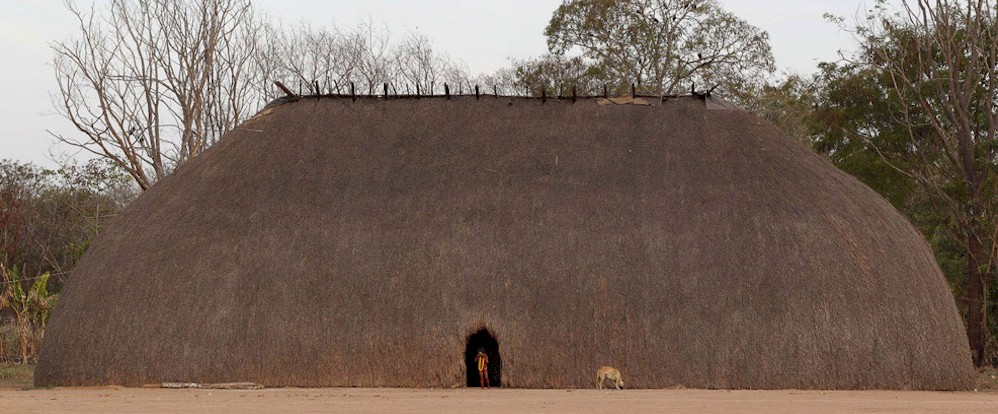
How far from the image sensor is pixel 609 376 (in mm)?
15617

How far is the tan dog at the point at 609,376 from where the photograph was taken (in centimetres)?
1560

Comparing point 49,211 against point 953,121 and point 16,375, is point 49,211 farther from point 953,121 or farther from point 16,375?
point 953,121

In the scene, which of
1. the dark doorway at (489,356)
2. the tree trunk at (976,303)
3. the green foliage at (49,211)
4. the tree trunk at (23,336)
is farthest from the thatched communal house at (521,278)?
the green foliage at (49,211)

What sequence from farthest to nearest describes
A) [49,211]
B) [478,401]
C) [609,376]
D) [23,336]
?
[49,211], [23,336], [609,376], [478,401]

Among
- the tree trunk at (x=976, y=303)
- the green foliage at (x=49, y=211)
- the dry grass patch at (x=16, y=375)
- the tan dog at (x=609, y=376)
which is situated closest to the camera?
the tan dog at (x=609, y=376)

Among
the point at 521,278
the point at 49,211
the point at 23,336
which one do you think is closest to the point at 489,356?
the point at 521,278

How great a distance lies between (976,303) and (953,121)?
3.22 meters

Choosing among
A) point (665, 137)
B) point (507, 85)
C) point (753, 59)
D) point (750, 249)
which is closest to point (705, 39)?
point (753, 59)

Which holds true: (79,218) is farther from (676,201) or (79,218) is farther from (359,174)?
(676,201)

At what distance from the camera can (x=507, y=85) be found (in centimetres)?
3825

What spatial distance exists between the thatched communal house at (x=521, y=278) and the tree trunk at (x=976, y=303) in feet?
14.4

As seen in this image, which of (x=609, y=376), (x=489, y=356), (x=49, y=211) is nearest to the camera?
(x=609, y=376)

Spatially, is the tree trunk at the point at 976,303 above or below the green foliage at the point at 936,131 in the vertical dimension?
below

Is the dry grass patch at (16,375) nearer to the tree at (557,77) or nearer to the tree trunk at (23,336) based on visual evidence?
the tree trunk at (23,336)
